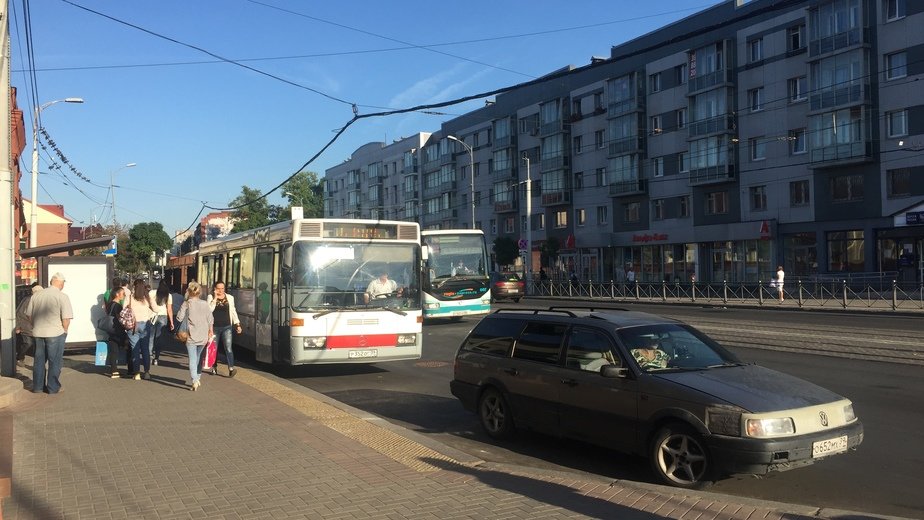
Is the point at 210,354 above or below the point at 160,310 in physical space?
below

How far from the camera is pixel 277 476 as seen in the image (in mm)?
6172

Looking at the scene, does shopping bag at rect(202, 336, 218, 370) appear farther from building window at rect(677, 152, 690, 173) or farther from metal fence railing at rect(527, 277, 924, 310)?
building window at rect(677, 152, 690, 173)

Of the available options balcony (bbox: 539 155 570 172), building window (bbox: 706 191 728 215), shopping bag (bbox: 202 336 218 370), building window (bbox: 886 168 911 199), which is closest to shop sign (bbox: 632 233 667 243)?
building window (bbox: 706 191 728 215)

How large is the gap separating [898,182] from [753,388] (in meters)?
36.1

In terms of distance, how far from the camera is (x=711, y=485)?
6258 millimetres

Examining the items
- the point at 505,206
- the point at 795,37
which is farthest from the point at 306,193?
the point at 795,37

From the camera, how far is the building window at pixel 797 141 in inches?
1622

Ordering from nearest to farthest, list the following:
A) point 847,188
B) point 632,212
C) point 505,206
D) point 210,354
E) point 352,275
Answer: point 210,354, point 352,275, point 847,188, point 632,212, point 505,206

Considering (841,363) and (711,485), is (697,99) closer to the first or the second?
(841,363)

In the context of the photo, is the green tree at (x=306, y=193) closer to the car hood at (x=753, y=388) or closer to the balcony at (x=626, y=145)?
the balcony at (x=626, y=145)

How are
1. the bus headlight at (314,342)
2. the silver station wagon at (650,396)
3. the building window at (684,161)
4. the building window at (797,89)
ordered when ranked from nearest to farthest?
the silver station wagon at (650,396) < the bus headlight at (314,342) < the building window at (797,89) < the building window at (684,161)

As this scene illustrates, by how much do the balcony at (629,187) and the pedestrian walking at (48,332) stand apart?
152ft

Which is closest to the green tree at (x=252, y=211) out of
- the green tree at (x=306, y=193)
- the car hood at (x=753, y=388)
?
the green tree at (x=306, y=193)

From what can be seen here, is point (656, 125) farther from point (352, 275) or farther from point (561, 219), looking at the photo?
point (352, 275)
